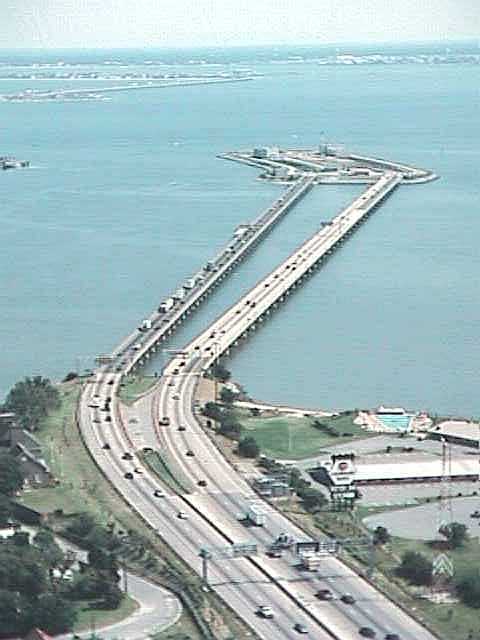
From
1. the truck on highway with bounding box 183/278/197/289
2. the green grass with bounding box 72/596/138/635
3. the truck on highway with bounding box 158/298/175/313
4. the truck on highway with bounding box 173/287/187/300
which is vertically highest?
the truck on highway with bounding box 183/278/197/289

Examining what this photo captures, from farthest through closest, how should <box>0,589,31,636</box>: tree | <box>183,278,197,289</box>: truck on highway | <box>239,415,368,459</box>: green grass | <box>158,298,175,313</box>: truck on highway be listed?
<box>183,278,197,289</box>: truck on highway
<box>158,298,175,313</box>: truck on highway
<box>239,415,368,459</box>: green grass
<box>0,589,31,636</box>: tree

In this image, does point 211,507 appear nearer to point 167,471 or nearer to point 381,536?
point 167,471

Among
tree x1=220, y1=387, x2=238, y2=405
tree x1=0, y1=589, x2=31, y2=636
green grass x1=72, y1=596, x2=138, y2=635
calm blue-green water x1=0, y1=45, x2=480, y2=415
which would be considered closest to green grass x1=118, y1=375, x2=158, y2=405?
A: tree x1=220, y1=387, x2=238, y2=405

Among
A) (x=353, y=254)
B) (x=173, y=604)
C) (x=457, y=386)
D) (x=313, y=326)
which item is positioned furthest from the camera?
(x=353, y=254)

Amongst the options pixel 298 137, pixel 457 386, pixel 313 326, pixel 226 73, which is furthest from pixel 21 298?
pixel 226 73

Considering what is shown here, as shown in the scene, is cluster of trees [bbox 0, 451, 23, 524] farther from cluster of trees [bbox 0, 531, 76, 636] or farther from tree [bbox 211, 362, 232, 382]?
tree [bbox 211, 362, 232, 382]

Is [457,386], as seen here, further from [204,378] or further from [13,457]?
[13,457]
